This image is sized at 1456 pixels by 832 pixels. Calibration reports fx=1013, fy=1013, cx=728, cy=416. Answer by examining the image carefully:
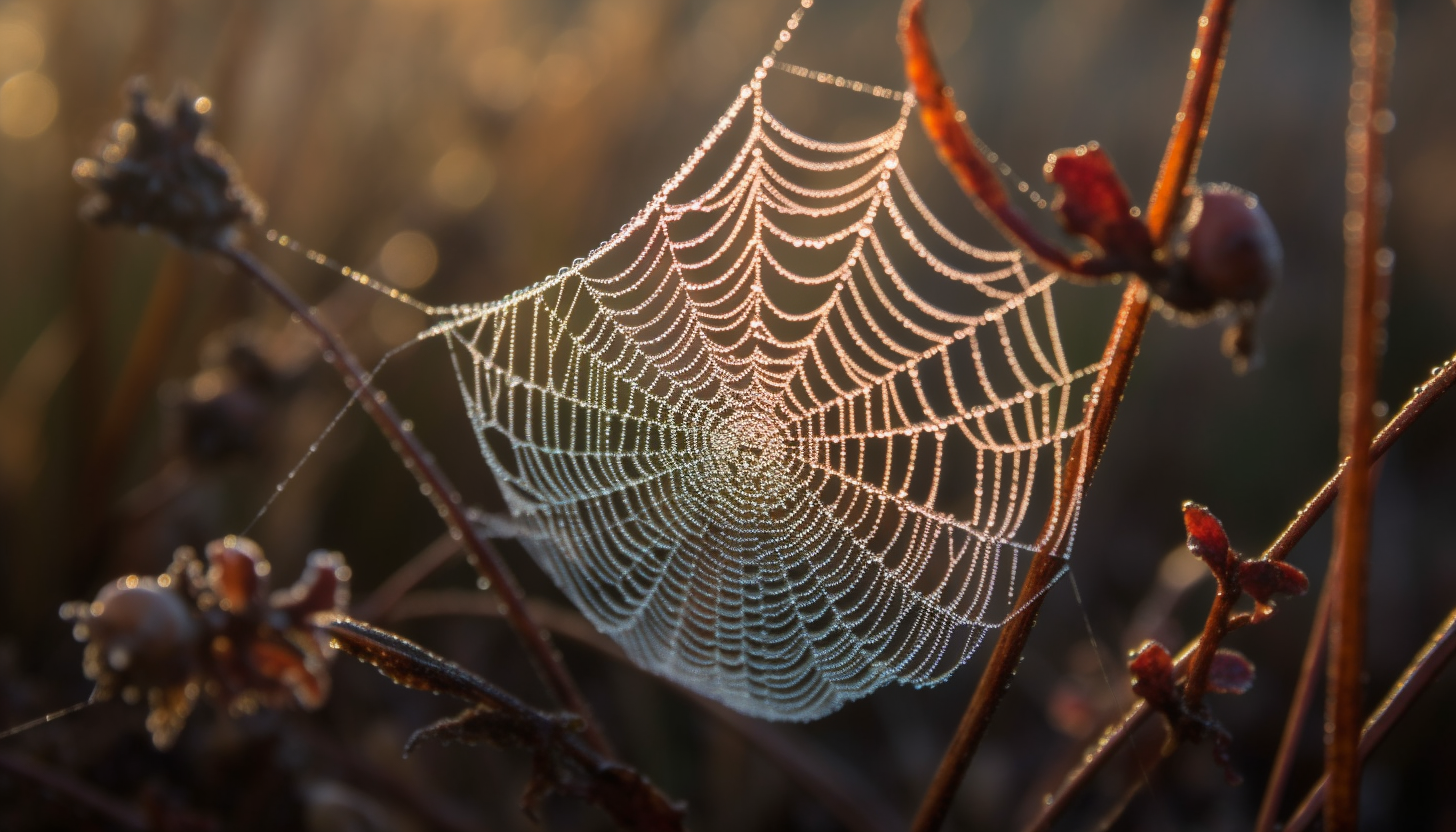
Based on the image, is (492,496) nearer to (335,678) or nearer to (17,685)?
(335,678)

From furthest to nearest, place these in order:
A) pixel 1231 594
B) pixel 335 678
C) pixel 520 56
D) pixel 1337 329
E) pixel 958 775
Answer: pixel 1337 329 < pixel 520 56 < pixel 335 678 < pixel 958 775 < pixel 1231 594

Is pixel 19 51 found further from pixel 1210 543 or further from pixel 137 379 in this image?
pixel 1210 543

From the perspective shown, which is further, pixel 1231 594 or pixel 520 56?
pixel 520 56

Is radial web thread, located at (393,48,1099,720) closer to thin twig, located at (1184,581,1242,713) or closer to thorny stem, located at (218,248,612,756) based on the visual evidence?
thorny stem, located at (218,248,612,756)

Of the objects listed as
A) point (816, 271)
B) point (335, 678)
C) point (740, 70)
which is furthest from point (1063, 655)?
point (740, 70)

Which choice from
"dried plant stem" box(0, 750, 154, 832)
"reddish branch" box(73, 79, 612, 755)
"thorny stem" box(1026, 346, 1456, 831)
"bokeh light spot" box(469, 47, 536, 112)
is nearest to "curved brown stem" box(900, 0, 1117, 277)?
"thorny stem" box(1026, 346, 1456, 831)
